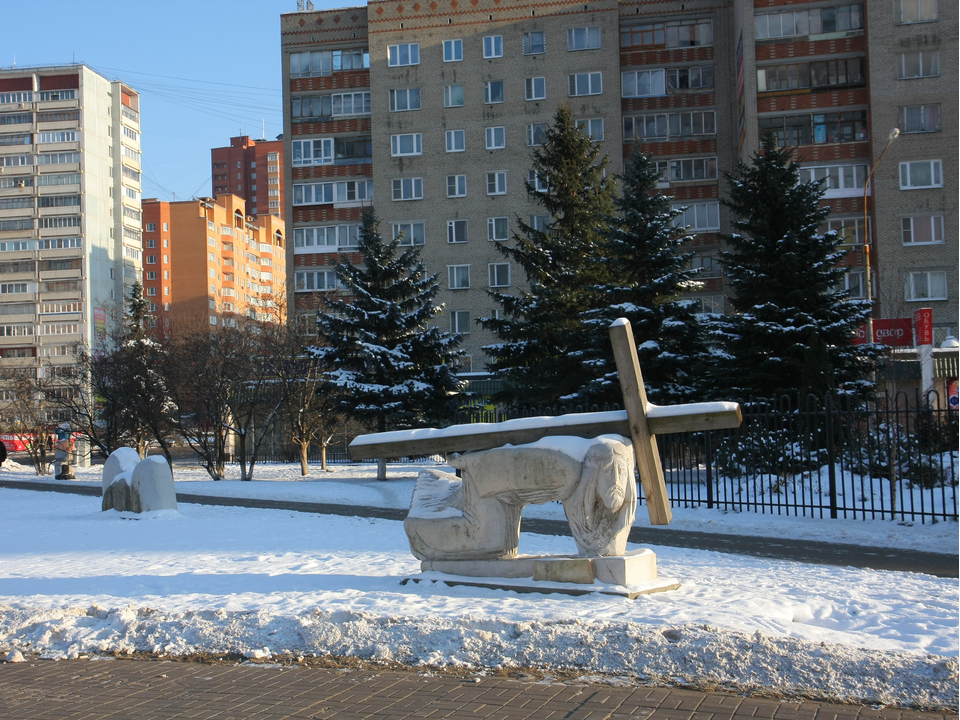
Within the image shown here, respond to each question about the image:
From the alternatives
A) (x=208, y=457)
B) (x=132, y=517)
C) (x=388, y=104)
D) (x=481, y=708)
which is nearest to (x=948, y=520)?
(x=481, y=708)

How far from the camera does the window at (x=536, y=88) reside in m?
48.4

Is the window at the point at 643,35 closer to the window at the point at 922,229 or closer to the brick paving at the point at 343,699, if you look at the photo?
the window at the point at 922,229

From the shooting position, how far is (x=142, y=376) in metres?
29.0

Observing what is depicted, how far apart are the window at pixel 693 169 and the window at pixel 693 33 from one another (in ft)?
20.9

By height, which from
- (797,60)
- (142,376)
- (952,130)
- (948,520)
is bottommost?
(948,520)

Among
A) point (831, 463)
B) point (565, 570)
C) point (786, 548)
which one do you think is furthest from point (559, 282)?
point (565, 570)

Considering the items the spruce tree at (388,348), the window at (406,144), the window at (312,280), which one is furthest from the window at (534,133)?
the spruce tree at (388,348)

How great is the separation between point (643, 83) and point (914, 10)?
1332 centimetres

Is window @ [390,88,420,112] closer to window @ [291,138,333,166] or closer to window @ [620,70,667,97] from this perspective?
window @ [291,138,333,166]

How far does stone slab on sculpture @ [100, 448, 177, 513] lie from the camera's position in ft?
52.1

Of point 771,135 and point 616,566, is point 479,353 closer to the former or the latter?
point 771,135

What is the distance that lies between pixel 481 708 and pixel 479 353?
4272cm

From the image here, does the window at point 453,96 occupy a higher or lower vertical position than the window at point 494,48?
lower

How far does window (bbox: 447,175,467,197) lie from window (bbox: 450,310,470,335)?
645cm
